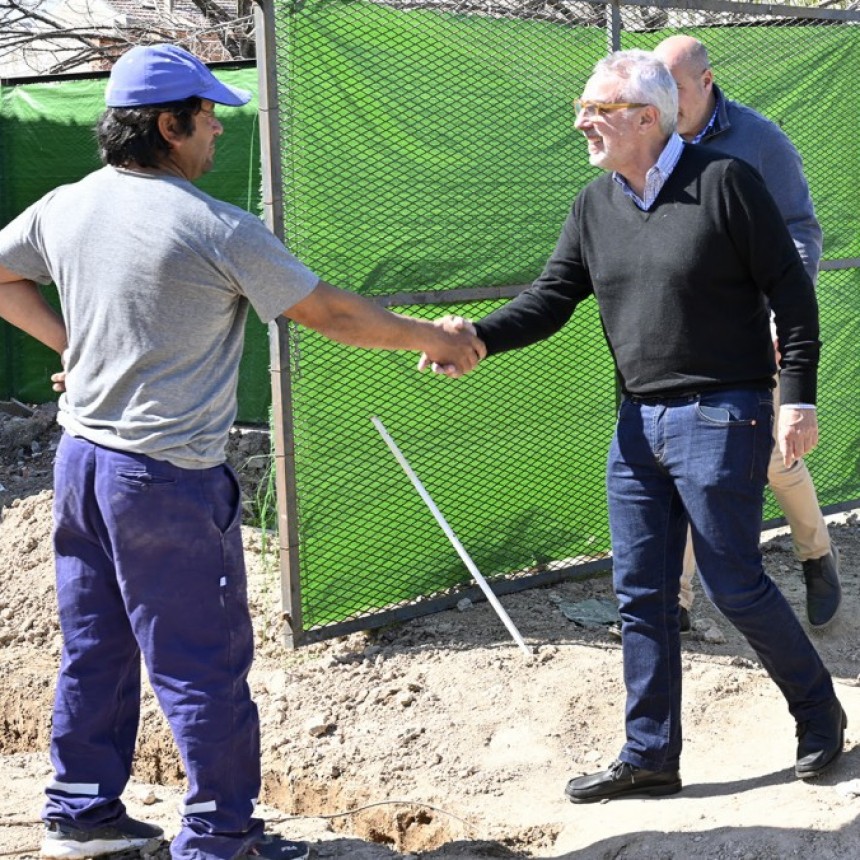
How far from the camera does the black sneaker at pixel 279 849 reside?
3674 mm

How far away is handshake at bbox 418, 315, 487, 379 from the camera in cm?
398

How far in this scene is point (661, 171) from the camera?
12.0 feet

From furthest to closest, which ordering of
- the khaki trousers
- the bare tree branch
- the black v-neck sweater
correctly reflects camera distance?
the bare tree branch, the khaki trousers, the black v-neck sweater

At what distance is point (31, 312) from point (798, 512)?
10.5 feet

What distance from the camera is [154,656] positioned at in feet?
11.1

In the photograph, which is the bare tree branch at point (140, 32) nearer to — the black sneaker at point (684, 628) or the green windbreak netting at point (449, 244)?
the green windbreak netting at point (449, 244)

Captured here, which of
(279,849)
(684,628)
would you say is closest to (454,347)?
(279,849)

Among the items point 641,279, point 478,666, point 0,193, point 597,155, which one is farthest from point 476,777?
point 0,193

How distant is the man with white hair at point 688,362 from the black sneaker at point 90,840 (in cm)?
156

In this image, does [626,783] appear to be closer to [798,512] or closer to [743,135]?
[798,512]

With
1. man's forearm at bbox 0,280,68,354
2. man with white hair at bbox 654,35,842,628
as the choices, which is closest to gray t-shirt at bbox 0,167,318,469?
man's forearm at bbox 0,280,68,354

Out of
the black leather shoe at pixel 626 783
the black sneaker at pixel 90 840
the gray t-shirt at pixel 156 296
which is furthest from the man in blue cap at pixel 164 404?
the black leather shoe at pixel 626 783

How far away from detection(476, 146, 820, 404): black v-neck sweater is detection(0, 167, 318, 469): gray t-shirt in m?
0.97

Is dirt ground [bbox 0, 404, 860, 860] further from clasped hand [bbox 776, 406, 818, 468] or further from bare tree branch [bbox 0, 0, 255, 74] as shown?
bare tree branch [bbox 0, 0, 255, 74]
